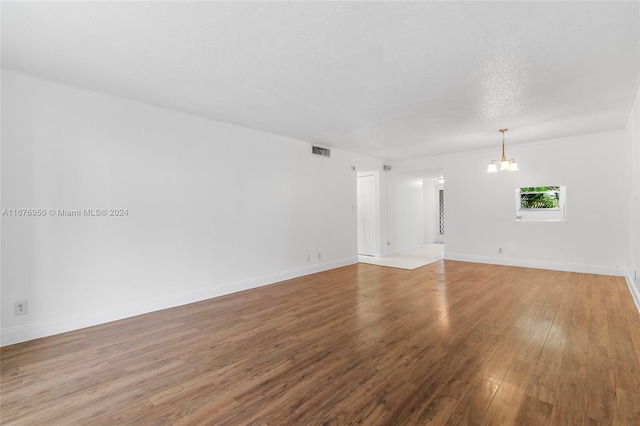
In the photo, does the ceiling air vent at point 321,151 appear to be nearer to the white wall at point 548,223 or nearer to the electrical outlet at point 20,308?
the white wall at point 548,223

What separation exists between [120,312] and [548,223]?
7.40 meters

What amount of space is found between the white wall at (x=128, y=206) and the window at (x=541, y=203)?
4.91 meters

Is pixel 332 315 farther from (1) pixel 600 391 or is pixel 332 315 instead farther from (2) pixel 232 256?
(1) pixel 600 391

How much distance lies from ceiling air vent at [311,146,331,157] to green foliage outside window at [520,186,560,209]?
4213 mm

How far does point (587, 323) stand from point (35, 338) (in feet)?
18.8

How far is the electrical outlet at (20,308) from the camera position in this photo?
2.85 meters

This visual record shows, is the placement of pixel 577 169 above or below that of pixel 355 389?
above

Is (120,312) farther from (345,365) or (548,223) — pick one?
(548,223)

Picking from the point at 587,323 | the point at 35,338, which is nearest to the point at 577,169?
the point at 587,323

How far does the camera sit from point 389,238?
8070 millimetres

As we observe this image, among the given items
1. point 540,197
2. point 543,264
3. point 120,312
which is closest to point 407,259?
→ point 543,264

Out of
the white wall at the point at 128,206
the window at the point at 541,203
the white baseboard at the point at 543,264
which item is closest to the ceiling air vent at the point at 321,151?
the white wall at the point at 128,206

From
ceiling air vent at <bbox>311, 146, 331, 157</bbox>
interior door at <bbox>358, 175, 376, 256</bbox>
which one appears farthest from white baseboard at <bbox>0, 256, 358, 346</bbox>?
interior door at <bbox>358, 175, 376, 256</bbox>

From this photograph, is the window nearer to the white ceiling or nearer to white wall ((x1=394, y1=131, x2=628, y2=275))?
white wall ((x1=394, y1=131, x2=628, y2=275))
